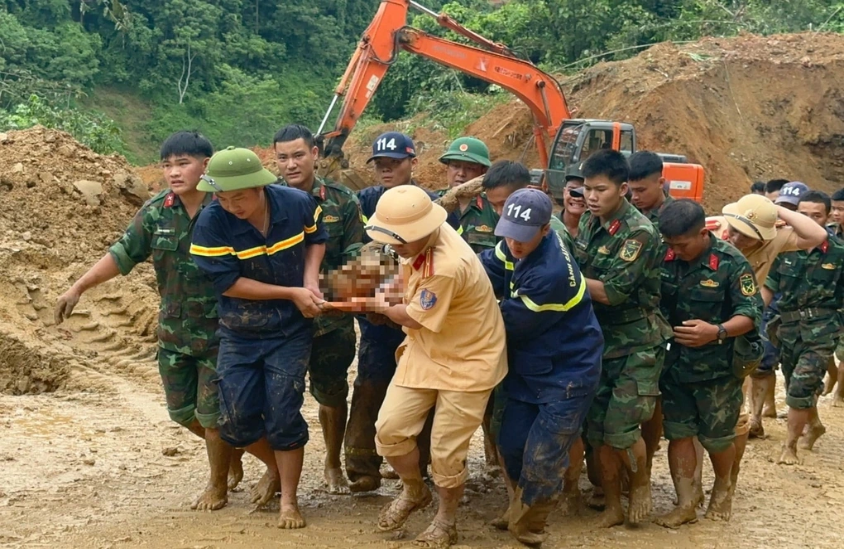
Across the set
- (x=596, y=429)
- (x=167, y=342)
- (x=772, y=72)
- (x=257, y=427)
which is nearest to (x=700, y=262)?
(x=596, y=429)

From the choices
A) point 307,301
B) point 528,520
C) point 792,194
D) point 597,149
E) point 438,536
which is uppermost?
point 597,149

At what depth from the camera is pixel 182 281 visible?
5492 millimetres

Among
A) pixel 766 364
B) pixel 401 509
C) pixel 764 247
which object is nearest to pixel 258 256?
pixel 401 509

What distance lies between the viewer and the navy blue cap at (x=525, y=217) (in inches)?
184

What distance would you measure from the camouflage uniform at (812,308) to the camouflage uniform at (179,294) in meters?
4.30

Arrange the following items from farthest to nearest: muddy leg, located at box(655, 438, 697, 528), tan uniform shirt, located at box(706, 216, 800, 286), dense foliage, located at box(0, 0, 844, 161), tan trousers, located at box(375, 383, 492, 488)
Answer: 1. dense foliage, located at box(0, 0, 844, 161)
2. tan uniform shirt, located at box(706, 216, 800, 286)
3. muddy leg, located at box(655, 438, 697, 528)
4. tan trousers, located at box(375, 383, 492, 488)

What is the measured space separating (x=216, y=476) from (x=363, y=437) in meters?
0.87

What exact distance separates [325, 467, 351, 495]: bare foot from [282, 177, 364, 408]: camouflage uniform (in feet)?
1.49

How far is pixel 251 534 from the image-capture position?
16.7 ft

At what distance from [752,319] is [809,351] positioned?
7.52 ft

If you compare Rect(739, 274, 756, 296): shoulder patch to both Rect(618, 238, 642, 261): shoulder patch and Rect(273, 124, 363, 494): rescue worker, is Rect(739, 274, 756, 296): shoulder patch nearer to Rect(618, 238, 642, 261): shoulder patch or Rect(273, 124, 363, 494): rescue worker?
Rect(618, 238, 642, 261): shoulder patch

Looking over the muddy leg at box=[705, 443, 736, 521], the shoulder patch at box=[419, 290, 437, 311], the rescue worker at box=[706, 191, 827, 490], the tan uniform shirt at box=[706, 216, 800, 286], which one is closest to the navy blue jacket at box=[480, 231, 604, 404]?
the shoulder patch at box=[419, 290, 437, 311]

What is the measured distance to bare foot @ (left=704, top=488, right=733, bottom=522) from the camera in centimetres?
577

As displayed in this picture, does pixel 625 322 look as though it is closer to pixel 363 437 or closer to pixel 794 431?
pixel 363 437
